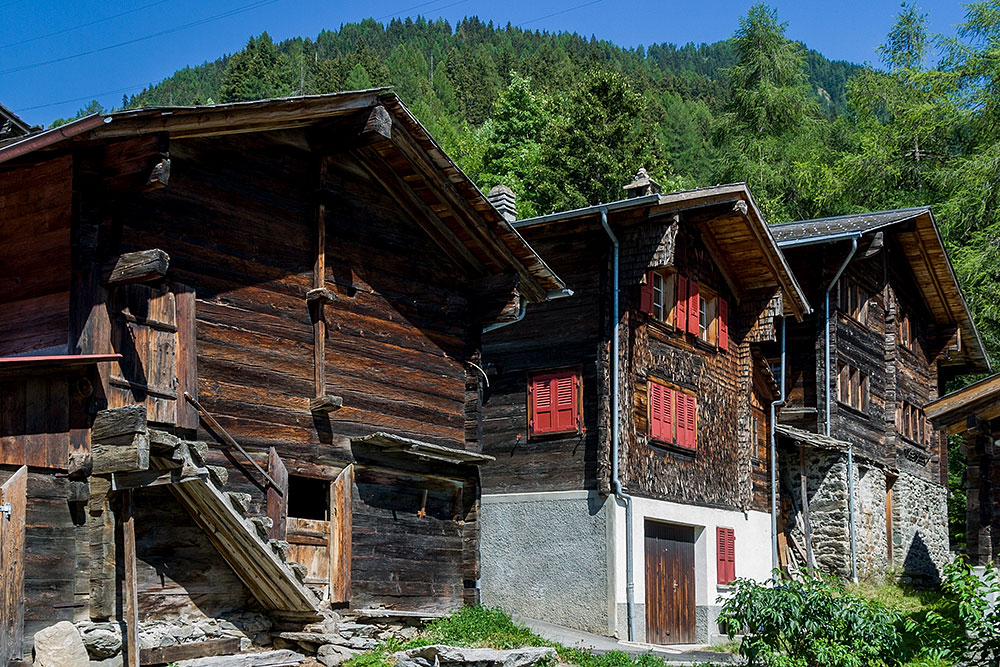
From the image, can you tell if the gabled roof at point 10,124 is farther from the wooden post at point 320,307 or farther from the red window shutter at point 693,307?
the red window shutter at point 693,307

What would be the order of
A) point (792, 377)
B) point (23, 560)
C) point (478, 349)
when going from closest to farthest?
point (23, 560), point (478, 349), point (792, 377)

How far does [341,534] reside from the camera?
15641 mm

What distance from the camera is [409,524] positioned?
16.8 m

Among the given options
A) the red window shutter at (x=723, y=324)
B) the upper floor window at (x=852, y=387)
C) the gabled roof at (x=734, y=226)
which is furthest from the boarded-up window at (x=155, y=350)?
the upper floor window at (x=852, y=387)

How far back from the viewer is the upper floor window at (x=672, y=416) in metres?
22.2

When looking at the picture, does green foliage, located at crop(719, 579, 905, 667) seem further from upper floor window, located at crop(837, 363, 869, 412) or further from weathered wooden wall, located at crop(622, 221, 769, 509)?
upper floor window, located at crop(837, 363, 869, 412)

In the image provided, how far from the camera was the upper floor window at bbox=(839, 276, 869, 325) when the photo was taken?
2902cm

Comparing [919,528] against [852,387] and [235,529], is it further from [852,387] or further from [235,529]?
[235,529]

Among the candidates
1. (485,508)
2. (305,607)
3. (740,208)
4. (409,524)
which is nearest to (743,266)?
(740,208)

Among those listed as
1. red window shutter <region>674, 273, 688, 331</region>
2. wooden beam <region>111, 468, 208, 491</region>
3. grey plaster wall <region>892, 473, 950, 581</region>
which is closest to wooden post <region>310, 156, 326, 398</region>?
wooden beam <region>111, 468, 208, 491</region>

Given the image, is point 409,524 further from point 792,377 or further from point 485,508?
point 792,377

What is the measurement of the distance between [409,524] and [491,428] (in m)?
6.02

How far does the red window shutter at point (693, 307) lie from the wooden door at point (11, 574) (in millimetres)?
14763

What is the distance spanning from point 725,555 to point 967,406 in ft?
19.4
